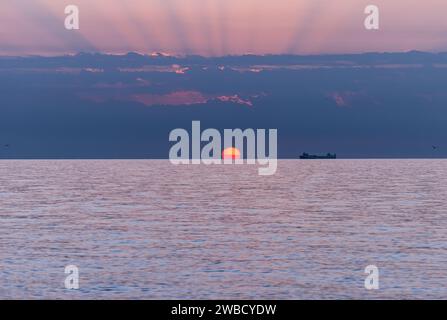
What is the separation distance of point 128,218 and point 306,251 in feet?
80.8

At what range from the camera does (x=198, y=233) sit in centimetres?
5316

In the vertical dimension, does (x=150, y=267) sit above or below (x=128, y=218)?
below

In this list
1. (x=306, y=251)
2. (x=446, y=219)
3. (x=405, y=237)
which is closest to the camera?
(x=306, y=251)

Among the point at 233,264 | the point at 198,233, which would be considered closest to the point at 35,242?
the point at 198,233

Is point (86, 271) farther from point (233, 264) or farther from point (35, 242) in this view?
point (35, 242)

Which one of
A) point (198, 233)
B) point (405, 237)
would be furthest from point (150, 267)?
point (405, 237)

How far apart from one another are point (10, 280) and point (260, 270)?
1076cm

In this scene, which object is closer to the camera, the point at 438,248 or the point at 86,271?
the point at 86,271
